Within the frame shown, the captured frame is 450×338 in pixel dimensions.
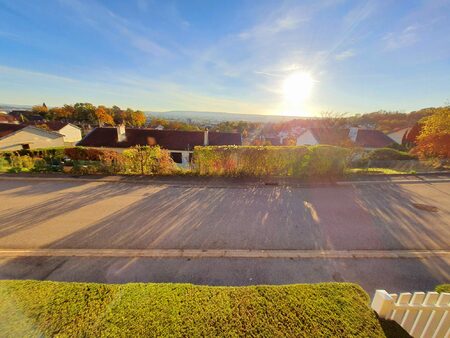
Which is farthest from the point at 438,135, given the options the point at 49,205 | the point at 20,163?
the point at 20,163

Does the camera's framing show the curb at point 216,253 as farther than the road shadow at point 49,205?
No

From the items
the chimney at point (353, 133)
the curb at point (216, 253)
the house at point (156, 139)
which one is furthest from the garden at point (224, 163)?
the chimney at point (353, 133)

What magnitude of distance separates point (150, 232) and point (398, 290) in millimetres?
5559

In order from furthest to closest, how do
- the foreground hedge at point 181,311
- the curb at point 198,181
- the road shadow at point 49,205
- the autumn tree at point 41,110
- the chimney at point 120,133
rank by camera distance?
1. the autumn tree at point 41,110
2. the chimney at point 120,133
3. the curb at point 198,181
4. the road shadow at point 49,205
5. the foreground hedge at point 181,311

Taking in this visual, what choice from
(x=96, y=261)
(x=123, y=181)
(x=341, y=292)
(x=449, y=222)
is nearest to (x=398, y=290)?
(x=341, y=292)

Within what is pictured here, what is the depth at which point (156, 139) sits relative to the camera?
1138 inches

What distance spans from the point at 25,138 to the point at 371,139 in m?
50.2

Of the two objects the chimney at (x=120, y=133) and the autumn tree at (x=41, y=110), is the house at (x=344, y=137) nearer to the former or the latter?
the chimney at (x=120, y=133)

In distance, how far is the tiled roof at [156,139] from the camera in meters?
27.7

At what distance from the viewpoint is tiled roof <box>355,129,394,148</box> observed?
30625mm

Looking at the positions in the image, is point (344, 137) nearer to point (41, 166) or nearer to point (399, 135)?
point (399, 135)

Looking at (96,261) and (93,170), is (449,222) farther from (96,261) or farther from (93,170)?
(93,170)

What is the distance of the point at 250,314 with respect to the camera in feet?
8.93

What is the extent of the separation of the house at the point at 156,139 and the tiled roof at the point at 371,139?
61.9 feet
